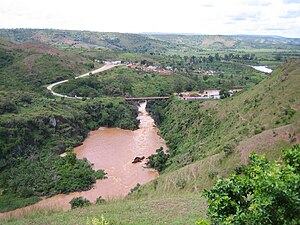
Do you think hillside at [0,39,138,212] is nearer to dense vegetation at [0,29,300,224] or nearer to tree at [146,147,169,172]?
dense vegetation at [0,29,300,224]

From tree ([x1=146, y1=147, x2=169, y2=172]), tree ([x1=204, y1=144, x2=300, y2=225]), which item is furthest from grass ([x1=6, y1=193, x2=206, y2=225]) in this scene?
tree ([x1=146, y1=147, x2=169, y2=172])

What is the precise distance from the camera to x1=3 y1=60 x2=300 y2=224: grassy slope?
18.4 metres

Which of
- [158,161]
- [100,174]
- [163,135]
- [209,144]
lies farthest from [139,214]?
[163,135]

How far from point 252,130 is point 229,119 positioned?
29.5 feet

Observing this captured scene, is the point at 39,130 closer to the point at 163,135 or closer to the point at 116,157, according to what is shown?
the point at 116,157

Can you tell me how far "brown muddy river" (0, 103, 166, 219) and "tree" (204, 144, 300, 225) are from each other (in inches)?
821

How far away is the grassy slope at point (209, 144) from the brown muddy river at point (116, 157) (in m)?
4.41

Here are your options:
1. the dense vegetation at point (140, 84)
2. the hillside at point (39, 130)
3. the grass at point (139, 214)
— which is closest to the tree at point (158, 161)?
the hillside at point (39, 130)

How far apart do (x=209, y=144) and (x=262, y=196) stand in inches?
1163

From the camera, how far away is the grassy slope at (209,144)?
18.4 metres

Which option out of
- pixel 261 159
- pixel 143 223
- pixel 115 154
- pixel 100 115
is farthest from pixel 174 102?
pixel 261 159

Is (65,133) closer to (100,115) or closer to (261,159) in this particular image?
(100,115)

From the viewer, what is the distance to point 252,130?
32.0 metres

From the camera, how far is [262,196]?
7535mm
